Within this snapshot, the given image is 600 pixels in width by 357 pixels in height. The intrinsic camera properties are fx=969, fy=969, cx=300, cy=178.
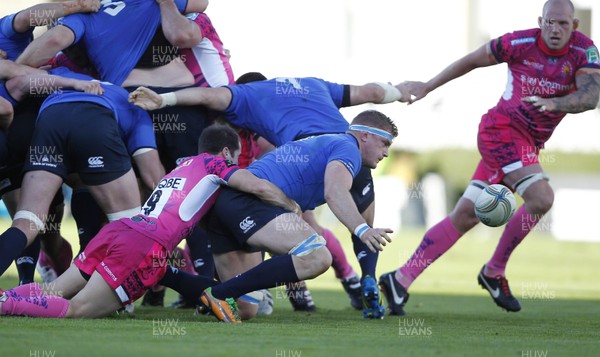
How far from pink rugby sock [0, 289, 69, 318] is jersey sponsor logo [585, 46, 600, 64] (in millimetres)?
5050

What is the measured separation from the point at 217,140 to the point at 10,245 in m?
1.65

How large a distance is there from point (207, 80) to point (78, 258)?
7.86 ft

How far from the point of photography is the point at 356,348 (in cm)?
532

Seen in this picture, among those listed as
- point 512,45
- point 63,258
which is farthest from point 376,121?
point 63,258

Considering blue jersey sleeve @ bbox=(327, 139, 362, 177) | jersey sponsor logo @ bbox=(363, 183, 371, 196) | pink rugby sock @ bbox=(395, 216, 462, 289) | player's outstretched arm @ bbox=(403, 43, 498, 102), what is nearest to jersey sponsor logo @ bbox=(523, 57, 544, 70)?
player's outstretched arm @ bbox=(403, 43, 498, 102)

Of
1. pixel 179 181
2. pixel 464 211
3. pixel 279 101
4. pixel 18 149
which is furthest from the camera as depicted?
pixel 464 211

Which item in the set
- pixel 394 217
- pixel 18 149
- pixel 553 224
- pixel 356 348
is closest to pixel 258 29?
pixel 394 217

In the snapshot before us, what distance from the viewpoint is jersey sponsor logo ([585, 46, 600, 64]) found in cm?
862

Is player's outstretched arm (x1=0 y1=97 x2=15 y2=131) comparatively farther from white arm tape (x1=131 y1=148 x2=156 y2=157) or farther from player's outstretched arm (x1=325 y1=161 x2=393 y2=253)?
player's outstretched arm (x1=325 y1=161 x2=393 y2=253)

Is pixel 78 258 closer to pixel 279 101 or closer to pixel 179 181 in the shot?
pixel 179 181

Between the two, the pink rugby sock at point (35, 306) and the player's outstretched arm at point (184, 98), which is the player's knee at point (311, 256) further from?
the player's outstretched arm at point (184, 98)

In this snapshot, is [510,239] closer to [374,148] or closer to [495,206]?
[495,206]

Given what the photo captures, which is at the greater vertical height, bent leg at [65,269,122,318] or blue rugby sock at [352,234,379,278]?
bent leg at [65,269,122,318]

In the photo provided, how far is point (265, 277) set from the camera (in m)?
6.61
